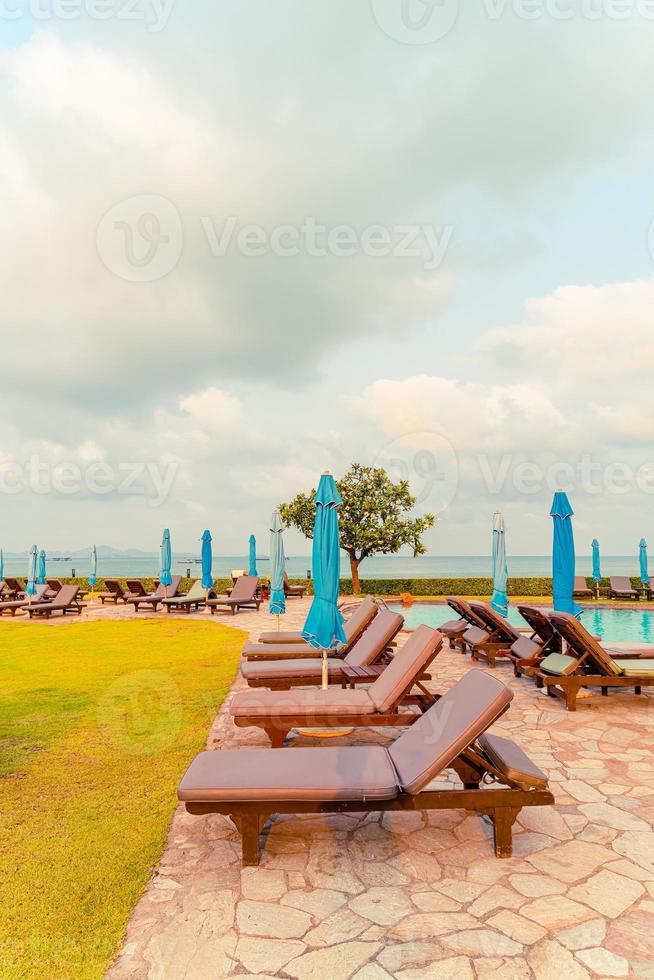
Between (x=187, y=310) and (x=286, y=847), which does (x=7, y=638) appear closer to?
(x=187, y=310)

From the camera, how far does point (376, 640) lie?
6.84m

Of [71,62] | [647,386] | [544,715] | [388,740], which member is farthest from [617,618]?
[71,62]

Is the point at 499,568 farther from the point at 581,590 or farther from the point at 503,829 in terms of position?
the point at 581,590

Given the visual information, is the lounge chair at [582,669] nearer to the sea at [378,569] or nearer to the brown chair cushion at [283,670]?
the brown chair cushion at [283,670]

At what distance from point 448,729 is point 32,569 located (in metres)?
23.8

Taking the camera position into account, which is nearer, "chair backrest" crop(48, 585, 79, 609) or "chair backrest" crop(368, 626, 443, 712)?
"chair backrest" crop(368, 626, 443, 712)

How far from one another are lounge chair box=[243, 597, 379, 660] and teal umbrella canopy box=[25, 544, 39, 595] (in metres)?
18.1

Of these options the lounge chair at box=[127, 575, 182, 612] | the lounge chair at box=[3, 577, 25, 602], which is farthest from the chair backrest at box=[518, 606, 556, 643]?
the lounge chair at box=[3, 577, 25, 602]

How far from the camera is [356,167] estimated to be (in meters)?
10.2

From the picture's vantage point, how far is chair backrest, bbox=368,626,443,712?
191 inches

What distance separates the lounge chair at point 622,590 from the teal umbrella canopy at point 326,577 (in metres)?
20.4

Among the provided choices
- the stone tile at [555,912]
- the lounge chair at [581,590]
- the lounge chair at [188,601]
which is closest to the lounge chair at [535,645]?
the stone tile at [555,912]

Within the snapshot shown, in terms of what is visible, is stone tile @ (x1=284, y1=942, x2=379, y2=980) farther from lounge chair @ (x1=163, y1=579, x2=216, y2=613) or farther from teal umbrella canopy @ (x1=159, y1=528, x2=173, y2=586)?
teal umbrella canopy @ (x1=159, y1=528, x2=173, y2=586)

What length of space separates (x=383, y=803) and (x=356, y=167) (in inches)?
409
